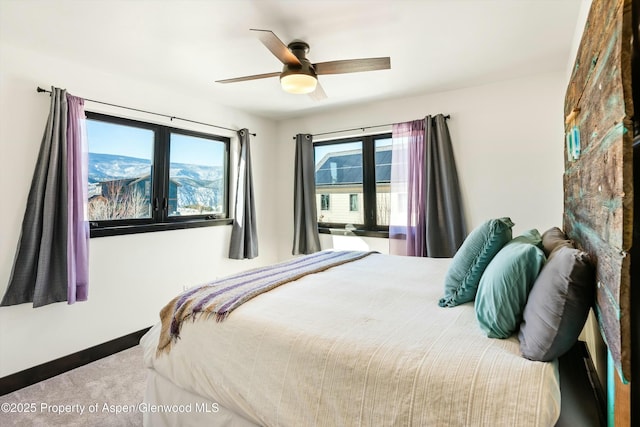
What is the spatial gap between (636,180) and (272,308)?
1348 mm

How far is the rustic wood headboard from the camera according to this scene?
68cm

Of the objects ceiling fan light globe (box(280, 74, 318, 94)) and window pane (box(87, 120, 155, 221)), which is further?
window pane (box(87, 120, 155, 221))

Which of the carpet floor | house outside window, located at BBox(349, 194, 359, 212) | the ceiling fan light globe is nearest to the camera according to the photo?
the carpet floor

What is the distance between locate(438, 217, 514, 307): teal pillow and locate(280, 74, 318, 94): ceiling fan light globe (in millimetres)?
1418

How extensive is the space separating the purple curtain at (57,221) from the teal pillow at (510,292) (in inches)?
112

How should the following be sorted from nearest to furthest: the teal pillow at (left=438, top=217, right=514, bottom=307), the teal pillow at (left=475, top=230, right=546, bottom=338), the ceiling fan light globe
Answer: the teal pillow at (left=475, top=230, right=546, bottom=338) < the teal pillow at (left=438, top=217, right=514, bottom=307) < the ceiling fan light globe

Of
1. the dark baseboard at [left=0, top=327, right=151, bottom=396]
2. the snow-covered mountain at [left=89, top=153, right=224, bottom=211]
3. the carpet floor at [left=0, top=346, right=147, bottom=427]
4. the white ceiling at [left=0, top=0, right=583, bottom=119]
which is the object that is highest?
the white ceiling at [left=0, top=0, right=583, bottom=119]

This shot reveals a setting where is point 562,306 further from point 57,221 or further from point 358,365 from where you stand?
point 57,221

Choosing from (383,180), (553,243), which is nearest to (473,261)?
(553,243)

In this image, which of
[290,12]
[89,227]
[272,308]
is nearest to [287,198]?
[89,227]

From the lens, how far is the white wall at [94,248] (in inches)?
90.0

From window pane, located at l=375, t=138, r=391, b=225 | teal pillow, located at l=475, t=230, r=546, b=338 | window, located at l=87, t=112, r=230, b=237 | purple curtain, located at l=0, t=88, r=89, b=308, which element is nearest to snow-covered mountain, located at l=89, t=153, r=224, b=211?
window, located at l=87, t=112, r=230, b=237

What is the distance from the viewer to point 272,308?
4.94 ft

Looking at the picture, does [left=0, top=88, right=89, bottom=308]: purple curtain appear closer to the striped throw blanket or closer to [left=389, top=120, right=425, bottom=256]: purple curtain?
the striped throw blanket
